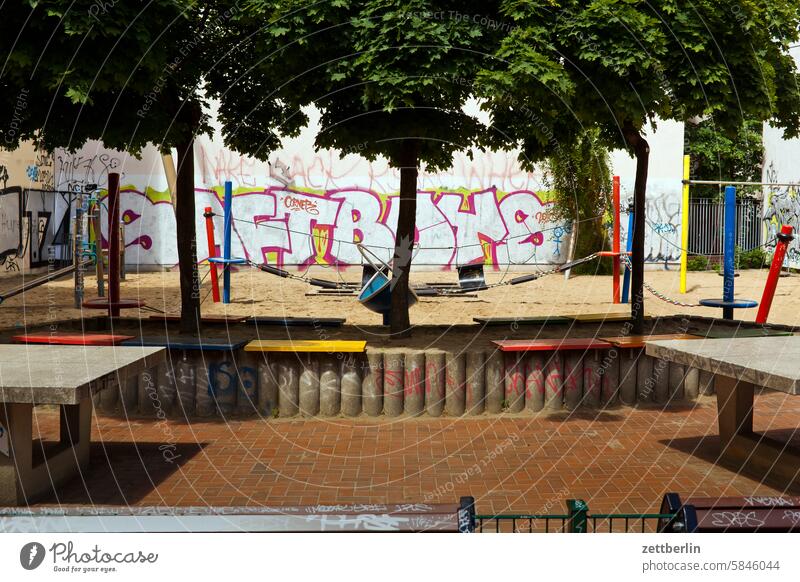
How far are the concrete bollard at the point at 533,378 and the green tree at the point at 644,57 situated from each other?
2211mm

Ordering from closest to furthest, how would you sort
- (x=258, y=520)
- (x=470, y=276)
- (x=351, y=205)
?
(x=258, y=520) < (x=470, y=276) < (x=351, y=205)

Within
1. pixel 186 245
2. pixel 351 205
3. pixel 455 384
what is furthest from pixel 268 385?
pixel 351 205

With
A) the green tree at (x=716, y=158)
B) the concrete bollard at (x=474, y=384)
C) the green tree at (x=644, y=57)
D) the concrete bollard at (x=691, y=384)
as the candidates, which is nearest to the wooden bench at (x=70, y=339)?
the concrete bollard at (x=474, y=384)

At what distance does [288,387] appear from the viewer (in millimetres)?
8398

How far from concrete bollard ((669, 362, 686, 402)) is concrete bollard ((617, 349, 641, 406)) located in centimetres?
43

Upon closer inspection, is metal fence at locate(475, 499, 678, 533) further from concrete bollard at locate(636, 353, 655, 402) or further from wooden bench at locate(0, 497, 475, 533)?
concrete bollard at locate(636, 353, 655, 402)

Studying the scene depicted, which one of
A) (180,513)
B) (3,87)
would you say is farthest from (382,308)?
(180,513)

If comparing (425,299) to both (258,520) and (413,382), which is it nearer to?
(413,382)

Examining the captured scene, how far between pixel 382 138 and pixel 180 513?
5818mm

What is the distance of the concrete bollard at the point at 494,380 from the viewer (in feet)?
27.8

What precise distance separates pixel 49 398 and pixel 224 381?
3.33 meters

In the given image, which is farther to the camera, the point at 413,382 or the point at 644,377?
the point at 644,377

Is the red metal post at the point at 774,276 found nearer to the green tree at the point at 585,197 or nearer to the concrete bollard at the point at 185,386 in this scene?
the concrete bollard at the point at 185,386

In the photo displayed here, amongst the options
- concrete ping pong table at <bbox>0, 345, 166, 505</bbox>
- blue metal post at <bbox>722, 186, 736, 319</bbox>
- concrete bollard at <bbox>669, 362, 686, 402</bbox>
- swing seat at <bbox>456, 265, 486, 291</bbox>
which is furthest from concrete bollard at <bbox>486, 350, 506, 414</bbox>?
swing seat at <bbox>456, 265, 486, 291</bbox>
